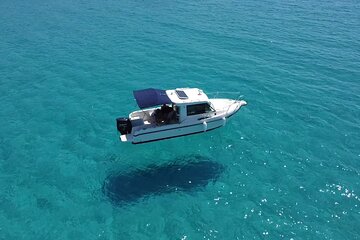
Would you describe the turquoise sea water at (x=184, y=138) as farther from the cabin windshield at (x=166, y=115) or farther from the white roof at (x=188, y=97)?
the white roof at (x=188, y=97)

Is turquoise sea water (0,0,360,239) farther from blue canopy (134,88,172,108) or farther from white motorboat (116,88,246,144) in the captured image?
blue canopy (134,88,172,108)

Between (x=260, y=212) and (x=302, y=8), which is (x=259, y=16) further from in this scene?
(x=260, y=212)

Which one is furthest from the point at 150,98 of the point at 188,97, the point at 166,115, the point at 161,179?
the point at 161,179

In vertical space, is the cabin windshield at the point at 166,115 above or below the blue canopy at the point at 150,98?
below

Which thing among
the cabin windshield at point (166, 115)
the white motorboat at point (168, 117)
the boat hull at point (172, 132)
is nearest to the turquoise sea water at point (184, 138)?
the boat hull at point (172, 132)

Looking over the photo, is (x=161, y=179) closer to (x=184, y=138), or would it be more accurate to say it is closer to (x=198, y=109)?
(x=184, y=138)
